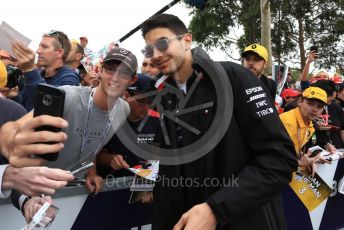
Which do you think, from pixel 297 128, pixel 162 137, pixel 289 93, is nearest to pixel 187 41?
pixel 162 137

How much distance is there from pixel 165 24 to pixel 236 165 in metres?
A: 0.89

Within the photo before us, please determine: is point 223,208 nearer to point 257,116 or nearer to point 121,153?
point 257,116

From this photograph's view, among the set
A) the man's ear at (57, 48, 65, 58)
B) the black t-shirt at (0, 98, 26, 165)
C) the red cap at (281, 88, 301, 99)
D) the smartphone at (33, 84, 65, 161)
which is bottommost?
the red cap at (281, 88, 301, 99)

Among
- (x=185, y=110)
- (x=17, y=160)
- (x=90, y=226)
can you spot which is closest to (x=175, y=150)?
(x=185, y=110)

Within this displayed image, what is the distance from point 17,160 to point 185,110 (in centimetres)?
91

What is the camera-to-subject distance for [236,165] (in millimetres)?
1835

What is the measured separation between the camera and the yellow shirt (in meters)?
4.10

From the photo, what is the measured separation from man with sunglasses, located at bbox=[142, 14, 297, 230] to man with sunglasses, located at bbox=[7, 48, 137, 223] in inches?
32.5

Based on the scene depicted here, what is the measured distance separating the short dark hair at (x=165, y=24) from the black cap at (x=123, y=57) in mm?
766

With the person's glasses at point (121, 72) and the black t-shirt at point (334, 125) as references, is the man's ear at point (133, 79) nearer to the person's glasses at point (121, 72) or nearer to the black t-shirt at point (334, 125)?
the person's glasses at point (121, 72)

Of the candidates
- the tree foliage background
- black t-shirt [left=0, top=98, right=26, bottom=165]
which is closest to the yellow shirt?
black t-shirt [left=0, top=98, right=26, bottom=165]

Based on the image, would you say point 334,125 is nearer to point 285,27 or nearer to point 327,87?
point 327,87

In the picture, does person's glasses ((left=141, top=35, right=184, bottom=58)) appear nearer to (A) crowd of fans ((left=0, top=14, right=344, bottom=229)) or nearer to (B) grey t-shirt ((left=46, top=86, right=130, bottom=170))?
(A) crowd of fans ((left=0, top=14, right=344, bottom=229))
